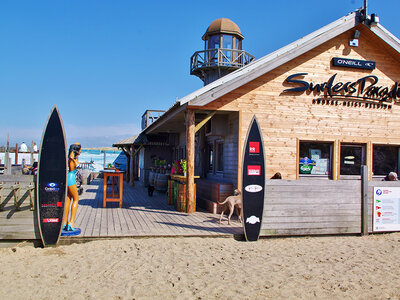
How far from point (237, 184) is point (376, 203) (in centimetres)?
344

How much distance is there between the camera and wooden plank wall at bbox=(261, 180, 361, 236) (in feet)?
24.3

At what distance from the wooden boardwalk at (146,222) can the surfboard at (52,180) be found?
2.01 ft

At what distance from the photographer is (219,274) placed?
5359mm

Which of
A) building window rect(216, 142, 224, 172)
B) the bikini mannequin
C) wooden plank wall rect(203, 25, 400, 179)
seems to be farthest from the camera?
building window rect(216, 142, 224, 172)

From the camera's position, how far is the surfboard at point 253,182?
7.12m

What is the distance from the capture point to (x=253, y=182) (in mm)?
7168

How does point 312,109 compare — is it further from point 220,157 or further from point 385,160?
point 220,157

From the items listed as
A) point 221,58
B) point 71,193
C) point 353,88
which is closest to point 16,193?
point 71,193

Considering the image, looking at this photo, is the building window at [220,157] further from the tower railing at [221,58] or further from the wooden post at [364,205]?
the tower railing at [221,58]

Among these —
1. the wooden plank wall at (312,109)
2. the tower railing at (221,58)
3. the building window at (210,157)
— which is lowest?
the building window at (210,157)

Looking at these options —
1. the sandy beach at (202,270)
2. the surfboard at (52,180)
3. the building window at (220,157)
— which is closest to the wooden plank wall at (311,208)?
the sandy beach at (202,270)

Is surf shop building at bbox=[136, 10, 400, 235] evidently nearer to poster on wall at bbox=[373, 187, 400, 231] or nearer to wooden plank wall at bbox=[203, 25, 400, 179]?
wooden plank wall at bbox=[203, 25, 400, 179]

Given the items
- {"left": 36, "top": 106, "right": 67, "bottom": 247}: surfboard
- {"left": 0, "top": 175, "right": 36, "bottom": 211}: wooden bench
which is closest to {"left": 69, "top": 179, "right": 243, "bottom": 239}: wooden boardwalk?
{"left": 36, "top": 106, "right": 67, "bottom": 247}: surfboard

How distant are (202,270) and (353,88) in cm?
779
